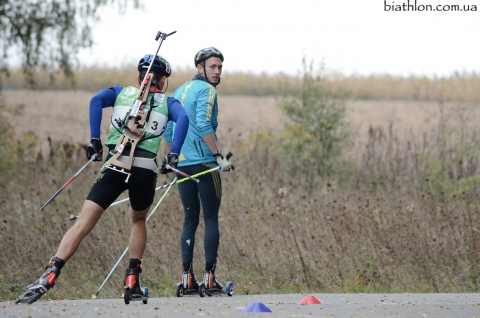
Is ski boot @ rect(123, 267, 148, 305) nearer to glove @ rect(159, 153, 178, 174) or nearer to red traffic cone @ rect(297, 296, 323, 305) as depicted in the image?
glove @ rect(159, 153, 178, 174)

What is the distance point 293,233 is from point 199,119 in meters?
2.65

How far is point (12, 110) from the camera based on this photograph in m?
18.7

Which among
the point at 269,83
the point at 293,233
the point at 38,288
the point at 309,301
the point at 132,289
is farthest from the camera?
the point at 269,83

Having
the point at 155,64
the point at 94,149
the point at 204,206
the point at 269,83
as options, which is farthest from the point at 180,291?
the point at 269,83

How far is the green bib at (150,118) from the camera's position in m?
7.95

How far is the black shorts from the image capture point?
25.8 feet


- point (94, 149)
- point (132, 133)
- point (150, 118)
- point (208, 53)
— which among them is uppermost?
point (208, 53)

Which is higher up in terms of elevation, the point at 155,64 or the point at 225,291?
the point at 155,64

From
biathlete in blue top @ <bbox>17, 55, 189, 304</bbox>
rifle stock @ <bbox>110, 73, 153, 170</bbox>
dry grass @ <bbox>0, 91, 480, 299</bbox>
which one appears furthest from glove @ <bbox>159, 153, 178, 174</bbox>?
dry grass @ <bbox>0, 91, 480, 299</bbox>

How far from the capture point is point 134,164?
25.9 feet

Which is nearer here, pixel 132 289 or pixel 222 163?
pixel 132 289

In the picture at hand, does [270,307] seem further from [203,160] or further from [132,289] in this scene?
[203,160]

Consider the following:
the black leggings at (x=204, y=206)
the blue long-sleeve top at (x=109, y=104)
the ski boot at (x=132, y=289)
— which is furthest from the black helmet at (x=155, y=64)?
the ski boot at (x=132, y=289)

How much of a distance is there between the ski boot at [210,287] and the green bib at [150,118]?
69.8 inches
